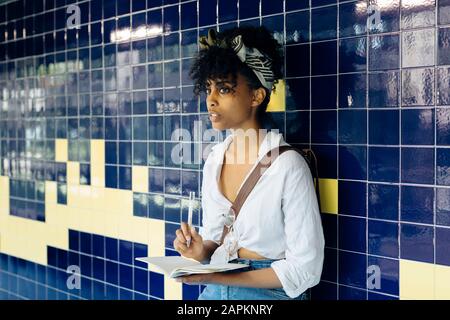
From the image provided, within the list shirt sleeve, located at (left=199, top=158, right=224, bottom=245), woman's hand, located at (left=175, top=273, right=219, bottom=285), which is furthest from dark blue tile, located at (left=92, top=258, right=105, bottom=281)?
woman's hand, located at (left=175, top=273, right=219, bottom=285)

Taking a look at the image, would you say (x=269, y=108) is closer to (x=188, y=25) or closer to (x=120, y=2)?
(x=188, y=25)

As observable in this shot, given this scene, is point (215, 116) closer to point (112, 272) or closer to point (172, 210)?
point (172, 210)

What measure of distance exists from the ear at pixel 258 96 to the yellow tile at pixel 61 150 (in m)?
1.67

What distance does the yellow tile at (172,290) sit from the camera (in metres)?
2.73

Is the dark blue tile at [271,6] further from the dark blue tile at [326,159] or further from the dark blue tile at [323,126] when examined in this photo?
the dark blue tile at [326,159]

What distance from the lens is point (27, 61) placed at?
3629 millimetres

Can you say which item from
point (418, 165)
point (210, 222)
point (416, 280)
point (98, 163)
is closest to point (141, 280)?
point (98, 163)

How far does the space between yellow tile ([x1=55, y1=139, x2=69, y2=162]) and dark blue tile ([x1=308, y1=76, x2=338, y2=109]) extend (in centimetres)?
174

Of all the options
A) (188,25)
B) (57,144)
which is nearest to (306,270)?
(188,25)

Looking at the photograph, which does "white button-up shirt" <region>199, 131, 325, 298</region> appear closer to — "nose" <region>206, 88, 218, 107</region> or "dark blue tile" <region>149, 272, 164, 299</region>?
"nose" <region>206, 88, 218, 107</region>

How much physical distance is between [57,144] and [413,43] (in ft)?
7.35

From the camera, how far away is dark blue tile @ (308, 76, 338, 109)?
2.07m

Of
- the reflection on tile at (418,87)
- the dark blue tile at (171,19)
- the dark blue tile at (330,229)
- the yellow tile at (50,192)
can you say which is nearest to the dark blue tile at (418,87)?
the reflection on tile at (418,87)
